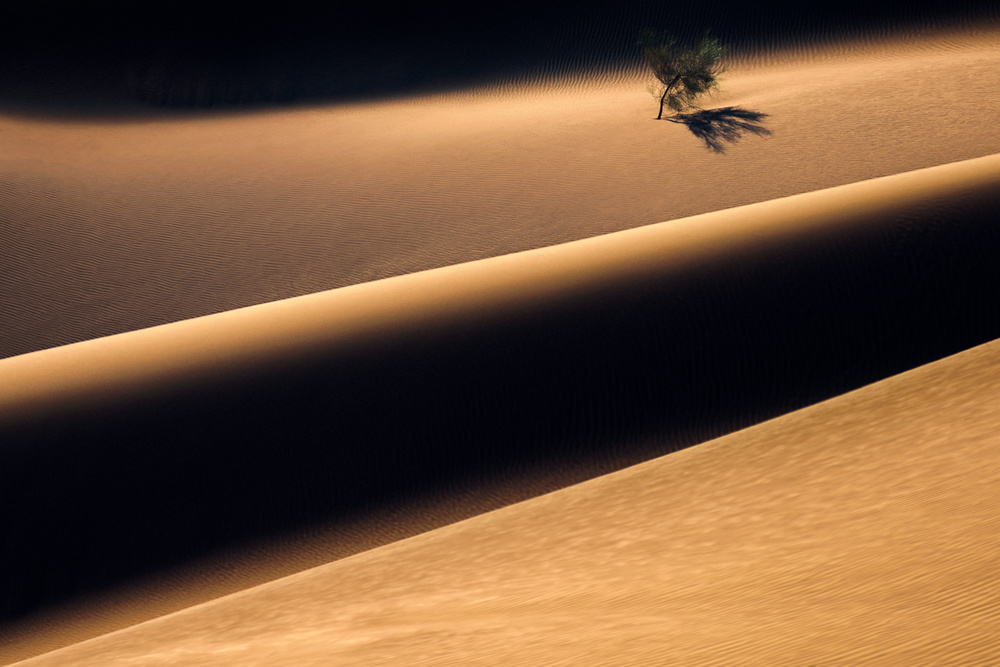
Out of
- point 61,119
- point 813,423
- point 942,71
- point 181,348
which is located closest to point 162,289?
point 181,348

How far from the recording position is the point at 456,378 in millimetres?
8297

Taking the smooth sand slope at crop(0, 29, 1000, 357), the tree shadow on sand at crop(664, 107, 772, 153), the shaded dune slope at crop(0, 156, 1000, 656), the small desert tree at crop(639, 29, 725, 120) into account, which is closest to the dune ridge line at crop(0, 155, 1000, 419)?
the shaded dune slope at crop(0, 156, 1000, 656)

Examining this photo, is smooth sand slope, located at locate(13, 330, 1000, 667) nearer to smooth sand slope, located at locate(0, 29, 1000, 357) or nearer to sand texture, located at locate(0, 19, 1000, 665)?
sand texture, located at locate(0, 19, 1000, 665)

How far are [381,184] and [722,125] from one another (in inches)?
313

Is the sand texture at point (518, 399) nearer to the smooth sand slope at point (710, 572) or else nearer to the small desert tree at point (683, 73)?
the smooth sand slope at point (710, 572)

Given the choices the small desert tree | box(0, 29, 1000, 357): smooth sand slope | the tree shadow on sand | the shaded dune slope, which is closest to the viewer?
the shaded dune slope

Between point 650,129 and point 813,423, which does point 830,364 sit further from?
point 650,129

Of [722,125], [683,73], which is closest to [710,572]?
[722,125]

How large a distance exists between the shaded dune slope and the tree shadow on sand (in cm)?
595

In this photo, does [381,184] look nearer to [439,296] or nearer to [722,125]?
[439,296]

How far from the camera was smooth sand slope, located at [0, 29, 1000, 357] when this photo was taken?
12.0 meters

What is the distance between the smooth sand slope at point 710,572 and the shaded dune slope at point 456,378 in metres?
1.29

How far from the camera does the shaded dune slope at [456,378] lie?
7.05m

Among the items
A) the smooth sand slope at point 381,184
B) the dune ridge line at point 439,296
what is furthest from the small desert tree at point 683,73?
the dune ridge line at point 439,296
